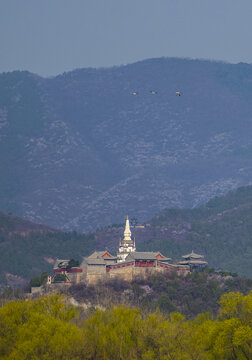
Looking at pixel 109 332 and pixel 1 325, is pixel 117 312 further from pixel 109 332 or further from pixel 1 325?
pixel 1 325

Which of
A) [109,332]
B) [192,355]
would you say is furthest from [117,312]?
[192,355]

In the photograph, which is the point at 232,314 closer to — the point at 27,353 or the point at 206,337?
the point at 206,337

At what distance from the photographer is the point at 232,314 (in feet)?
413

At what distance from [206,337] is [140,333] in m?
7.50

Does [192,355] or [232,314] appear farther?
[232,314]

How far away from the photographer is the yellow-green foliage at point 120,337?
117 metres

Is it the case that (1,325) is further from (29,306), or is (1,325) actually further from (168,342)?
(168,342)

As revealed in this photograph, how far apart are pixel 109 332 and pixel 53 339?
731cm

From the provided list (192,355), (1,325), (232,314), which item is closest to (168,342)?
(192,355)

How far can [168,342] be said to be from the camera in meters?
118

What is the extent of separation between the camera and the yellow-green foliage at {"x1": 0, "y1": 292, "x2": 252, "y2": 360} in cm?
11688

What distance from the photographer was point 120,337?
396 feet

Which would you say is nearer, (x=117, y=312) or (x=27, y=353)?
(x=27, y=353)

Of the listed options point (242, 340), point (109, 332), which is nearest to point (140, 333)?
point (109, 332)
